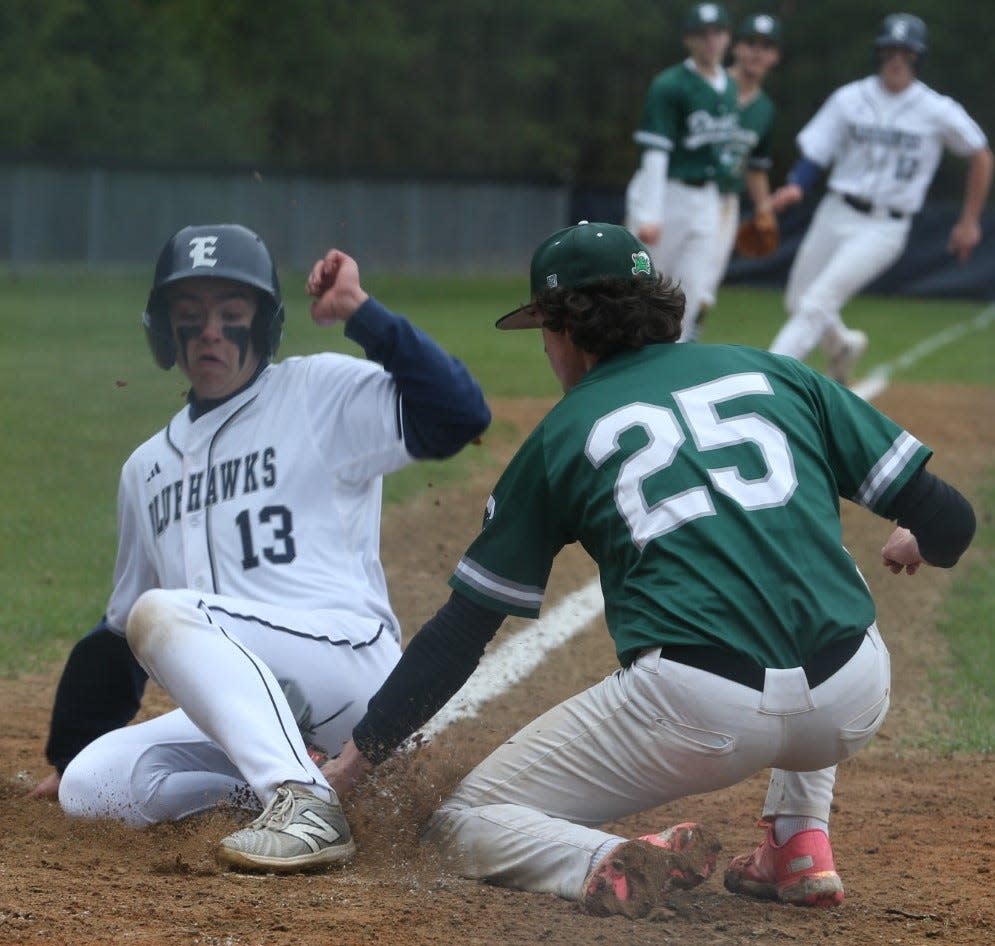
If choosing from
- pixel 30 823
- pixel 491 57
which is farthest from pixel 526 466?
pixel 491 57

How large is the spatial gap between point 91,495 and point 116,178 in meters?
17.6

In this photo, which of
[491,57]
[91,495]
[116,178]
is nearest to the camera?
[91,495]

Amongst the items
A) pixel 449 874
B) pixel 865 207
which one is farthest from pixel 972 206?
pixel 449 874

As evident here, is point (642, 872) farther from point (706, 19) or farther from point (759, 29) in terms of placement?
point (759, 29)

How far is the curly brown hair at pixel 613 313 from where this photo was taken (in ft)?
10.7

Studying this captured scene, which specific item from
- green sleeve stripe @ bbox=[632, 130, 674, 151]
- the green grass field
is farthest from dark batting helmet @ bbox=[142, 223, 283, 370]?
green sleeve stripe @ bbox=[632, 130, 674, 151]

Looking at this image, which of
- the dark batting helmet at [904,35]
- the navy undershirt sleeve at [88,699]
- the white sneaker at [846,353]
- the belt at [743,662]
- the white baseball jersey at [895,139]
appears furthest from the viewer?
the white sneaker at [846,353]

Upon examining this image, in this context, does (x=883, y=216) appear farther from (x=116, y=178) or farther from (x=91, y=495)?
(x=116, y=178)

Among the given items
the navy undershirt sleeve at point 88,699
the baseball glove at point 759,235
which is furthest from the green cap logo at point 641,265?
the baseball glove at point 759,235

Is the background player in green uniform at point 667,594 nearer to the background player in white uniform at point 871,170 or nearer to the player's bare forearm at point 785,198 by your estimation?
the background player in white uniform at point 871,170

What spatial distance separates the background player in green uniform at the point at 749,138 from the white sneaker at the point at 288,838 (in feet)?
25.1

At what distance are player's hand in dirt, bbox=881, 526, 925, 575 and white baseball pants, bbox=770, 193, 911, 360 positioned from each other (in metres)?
6.05

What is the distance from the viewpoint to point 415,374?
355 cm

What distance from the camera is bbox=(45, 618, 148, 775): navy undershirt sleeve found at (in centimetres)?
405
